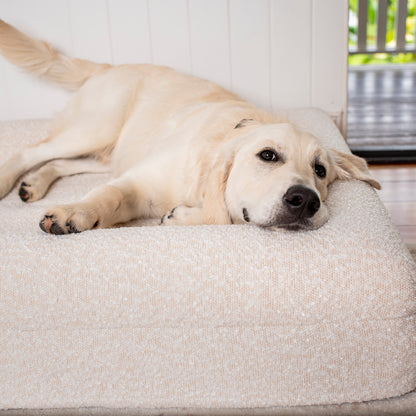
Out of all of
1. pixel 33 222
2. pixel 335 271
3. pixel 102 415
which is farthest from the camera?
pixel 33 222

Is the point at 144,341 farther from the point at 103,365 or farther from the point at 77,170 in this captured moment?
the point at 77,170

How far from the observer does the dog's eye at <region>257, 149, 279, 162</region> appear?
1.45 meters

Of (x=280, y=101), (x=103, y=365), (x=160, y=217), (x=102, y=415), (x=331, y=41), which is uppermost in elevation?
(x=331, y=41)

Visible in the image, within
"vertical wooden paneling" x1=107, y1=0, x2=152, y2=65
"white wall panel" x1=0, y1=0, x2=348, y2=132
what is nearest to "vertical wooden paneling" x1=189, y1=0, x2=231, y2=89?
"white wall panel" x1=0, y1=0, x2=348, y2=132

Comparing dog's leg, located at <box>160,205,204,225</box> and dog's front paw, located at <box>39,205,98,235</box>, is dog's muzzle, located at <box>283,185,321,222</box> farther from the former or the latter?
dog's front paw, located at <box>39,205,98,235</box>

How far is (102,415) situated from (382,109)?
4.57 m

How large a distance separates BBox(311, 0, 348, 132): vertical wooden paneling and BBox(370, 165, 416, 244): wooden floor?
0.49 metres

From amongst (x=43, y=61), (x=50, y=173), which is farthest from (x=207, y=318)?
(x=43, y=61)

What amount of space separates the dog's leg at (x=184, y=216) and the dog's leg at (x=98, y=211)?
0.48 feet

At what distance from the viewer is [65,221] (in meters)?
1.36

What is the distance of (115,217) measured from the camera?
1.61m

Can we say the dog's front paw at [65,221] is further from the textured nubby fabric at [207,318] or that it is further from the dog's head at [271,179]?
the dog's head at [271,179]

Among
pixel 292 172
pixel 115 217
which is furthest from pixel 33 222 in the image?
pixel 292 172

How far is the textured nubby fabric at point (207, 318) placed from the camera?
3.81ft
